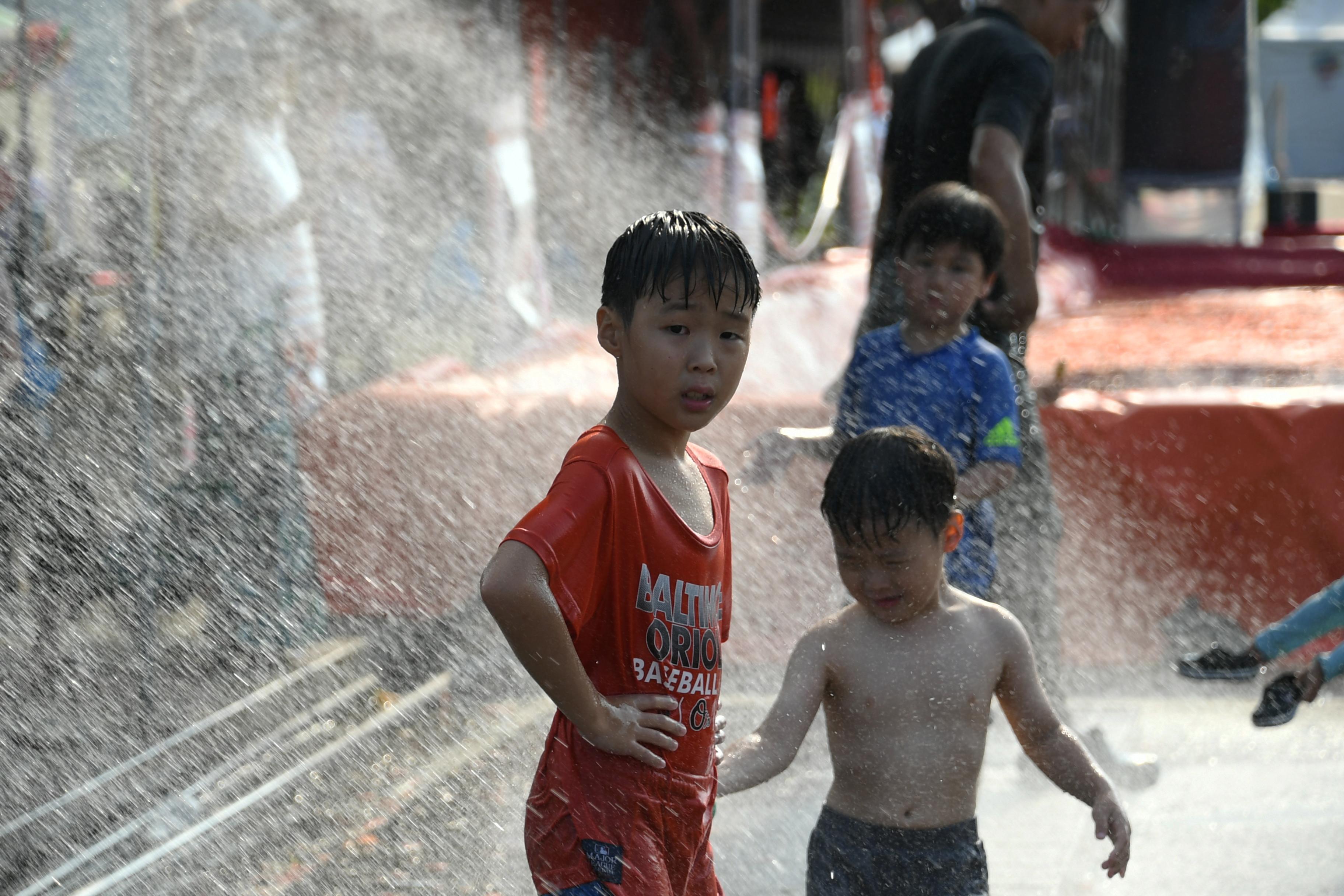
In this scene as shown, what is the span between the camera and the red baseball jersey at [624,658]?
5.32 feet

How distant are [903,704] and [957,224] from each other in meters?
1.16

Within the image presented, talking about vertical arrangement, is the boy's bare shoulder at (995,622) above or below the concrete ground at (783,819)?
above

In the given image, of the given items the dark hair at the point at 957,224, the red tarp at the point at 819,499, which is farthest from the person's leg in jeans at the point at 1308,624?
the dark hair at the point at 957,224

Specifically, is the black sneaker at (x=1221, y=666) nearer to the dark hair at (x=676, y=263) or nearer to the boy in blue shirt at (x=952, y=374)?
the boy in blue shirt at (x=952, y=374)

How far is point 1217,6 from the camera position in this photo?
16.6 meters

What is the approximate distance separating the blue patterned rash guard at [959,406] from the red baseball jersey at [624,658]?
1.18 metres

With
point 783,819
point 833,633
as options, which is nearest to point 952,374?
point 833,633

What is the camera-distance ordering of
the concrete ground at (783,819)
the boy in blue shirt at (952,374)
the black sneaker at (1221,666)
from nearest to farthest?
the boy in blue shirt at (952,374)
the concrete ground at (783,819)
the black sneaker at (1221,666)

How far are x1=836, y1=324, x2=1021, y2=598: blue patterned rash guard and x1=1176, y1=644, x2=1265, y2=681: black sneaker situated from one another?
55.5 inches

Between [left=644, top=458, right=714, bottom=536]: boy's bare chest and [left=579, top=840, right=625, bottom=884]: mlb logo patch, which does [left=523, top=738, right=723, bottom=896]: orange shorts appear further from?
[left=644, top=458, right=714, bottom=536]: boy's bare chest

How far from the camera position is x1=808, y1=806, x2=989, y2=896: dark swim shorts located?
208 cm

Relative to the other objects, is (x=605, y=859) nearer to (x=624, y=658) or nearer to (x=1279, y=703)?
(x=624, y=658)

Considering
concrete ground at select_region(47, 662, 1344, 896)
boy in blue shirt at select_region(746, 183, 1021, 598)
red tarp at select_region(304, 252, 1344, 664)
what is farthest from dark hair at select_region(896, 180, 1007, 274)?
red tarp at select_region(304, 252, 1344, 664)

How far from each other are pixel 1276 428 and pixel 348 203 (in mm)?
4282
